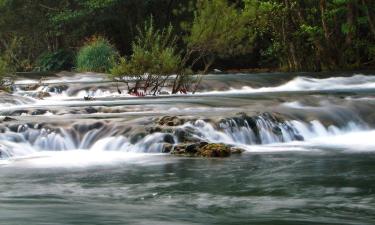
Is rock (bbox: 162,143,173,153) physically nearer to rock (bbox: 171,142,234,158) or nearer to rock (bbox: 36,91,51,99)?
rock (bbox: 171,142,234,158)

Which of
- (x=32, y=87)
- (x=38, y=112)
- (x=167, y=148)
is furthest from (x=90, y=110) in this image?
(x=32, y=87)

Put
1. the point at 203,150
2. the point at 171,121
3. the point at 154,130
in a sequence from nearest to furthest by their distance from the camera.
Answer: the point at 203,150 → the point at 154,130 → the point at 171,121

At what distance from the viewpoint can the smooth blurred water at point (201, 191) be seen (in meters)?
5.67

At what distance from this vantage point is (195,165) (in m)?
8.99

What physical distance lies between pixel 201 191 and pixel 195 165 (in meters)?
1.93

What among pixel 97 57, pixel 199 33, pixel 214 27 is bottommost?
pixel 97 57

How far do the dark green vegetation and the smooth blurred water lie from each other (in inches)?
408

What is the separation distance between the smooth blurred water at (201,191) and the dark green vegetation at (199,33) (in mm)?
10370

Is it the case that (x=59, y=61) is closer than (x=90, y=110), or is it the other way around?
(x=90, y=110)

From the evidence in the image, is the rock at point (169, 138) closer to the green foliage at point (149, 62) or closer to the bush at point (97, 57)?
the green foliage at point (149, 62)

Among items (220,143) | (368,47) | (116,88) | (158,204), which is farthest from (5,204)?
(368,47)

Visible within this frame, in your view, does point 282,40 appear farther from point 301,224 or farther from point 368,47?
point 301,224

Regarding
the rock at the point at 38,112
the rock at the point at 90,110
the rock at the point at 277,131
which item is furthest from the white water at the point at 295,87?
the rock at the point at 277,131

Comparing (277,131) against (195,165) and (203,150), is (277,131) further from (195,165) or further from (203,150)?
(195,165)
